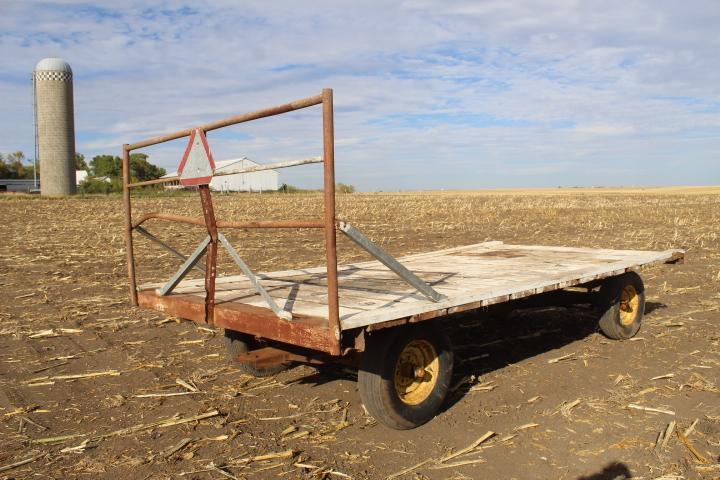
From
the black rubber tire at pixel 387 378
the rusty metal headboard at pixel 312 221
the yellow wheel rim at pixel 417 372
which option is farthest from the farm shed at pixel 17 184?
the black rubber tire at pixel 387 378

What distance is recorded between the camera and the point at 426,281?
5141mm

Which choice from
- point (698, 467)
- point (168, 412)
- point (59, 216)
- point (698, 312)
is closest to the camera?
point (698, 467)

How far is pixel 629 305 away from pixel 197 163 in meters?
4.66

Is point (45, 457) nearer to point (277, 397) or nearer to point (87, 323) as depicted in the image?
point (277, 397)

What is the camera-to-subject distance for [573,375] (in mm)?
5191

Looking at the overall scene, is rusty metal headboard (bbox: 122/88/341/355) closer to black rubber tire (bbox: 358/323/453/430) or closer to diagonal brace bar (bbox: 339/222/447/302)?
diagonal brace bar (bbox: 339/222/447/302)

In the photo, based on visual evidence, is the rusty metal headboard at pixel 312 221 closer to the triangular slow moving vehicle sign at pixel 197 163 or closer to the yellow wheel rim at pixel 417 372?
the triangular slow moving vehicle sign at pixel 197 163

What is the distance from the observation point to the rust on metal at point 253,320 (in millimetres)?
3416

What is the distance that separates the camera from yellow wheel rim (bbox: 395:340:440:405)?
4129 millimetres

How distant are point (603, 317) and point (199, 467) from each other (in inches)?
167

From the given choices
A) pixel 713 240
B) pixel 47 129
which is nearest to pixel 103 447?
pixel 713 240

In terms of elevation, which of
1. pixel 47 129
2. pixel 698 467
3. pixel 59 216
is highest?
pixel 47 129

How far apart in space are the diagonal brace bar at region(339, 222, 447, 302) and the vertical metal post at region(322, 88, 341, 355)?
10 centimetres

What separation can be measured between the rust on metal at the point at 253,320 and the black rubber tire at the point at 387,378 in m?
0.44
